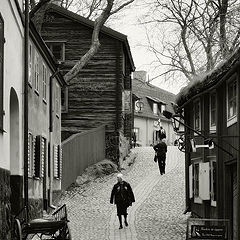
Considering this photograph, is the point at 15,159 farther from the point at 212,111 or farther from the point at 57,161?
the point at 57,161

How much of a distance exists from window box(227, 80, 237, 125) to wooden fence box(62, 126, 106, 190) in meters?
13.7

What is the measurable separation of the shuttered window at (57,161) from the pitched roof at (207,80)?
20.4 ft

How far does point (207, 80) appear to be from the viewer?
19.1 metres

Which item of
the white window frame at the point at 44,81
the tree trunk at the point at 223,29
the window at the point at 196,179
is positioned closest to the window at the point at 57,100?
the white window frame at the point at 44,81

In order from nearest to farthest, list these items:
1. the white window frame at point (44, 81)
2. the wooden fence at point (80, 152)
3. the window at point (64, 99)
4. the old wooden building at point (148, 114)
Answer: the white window frame at point (44, 81) < the wooden fence at point (80, 152) < the window at point (64, 99) < the old wooden building at point (148, 114)

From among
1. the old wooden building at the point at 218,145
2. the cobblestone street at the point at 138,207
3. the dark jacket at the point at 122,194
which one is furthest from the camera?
the dark jacket at the point at 122,194

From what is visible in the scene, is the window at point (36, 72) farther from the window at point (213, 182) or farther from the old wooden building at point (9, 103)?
the window at point (213, 182)

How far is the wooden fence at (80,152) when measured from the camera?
105 feet

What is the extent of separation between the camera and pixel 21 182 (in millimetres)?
19281

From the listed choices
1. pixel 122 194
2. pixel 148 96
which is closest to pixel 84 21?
pixel 122 194

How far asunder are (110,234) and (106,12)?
1747cm

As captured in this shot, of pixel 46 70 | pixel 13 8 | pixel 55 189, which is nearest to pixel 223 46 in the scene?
pixel 46 70

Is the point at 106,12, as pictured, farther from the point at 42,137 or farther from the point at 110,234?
the point at 110,234

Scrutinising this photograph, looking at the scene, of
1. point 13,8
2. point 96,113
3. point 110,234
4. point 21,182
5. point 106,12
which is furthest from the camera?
point 96,113
